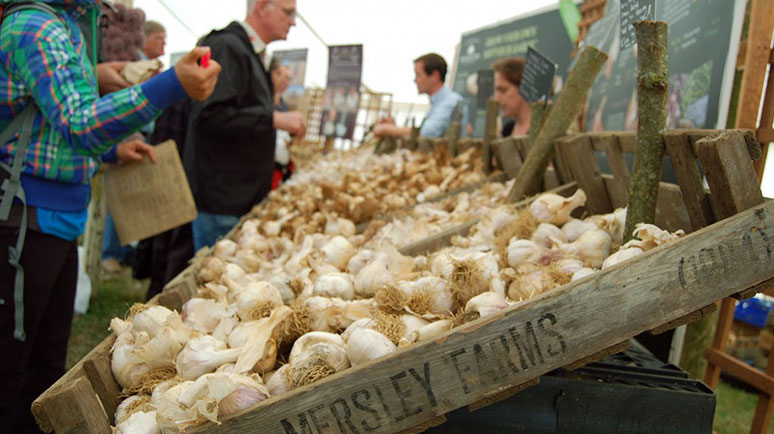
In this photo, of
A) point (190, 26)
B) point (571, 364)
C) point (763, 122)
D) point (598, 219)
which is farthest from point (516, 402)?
point (190, 26)

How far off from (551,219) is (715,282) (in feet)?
Answer: 2.62

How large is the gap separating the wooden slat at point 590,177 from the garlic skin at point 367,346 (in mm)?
1114

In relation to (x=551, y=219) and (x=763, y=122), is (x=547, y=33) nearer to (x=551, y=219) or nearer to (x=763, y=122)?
(x=763, y=122)

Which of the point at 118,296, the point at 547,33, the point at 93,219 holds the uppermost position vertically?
the point at 547,33

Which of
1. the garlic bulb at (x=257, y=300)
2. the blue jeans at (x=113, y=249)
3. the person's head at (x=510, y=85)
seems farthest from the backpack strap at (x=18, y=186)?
the blue jeans at (x=113, y=249)

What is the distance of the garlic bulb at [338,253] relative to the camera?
1.95 meters

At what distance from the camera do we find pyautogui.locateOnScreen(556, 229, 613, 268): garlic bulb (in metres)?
1.52

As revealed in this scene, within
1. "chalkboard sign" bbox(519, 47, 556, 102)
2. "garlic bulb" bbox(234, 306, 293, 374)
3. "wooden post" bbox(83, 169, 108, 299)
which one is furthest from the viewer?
"wooden post" bbox(83, 169, 108, 299)

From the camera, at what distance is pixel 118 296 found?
519 cm

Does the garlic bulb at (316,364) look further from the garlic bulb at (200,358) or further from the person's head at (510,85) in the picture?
the person's head at (510,85)

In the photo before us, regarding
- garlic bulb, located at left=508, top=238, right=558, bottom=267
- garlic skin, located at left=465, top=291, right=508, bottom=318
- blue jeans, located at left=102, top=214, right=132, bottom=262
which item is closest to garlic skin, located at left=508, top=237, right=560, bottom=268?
garlic bulb, located at left=508, top=238, right=558, bottom=267

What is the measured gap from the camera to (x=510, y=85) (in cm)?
388

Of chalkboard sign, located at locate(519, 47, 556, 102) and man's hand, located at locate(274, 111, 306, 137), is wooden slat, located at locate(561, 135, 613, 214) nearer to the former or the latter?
chalkboard sign, located at locate(519, 47, 556, 102)

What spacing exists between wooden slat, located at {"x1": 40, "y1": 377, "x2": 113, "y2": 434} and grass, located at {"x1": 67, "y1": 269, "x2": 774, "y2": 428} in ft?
3.43
